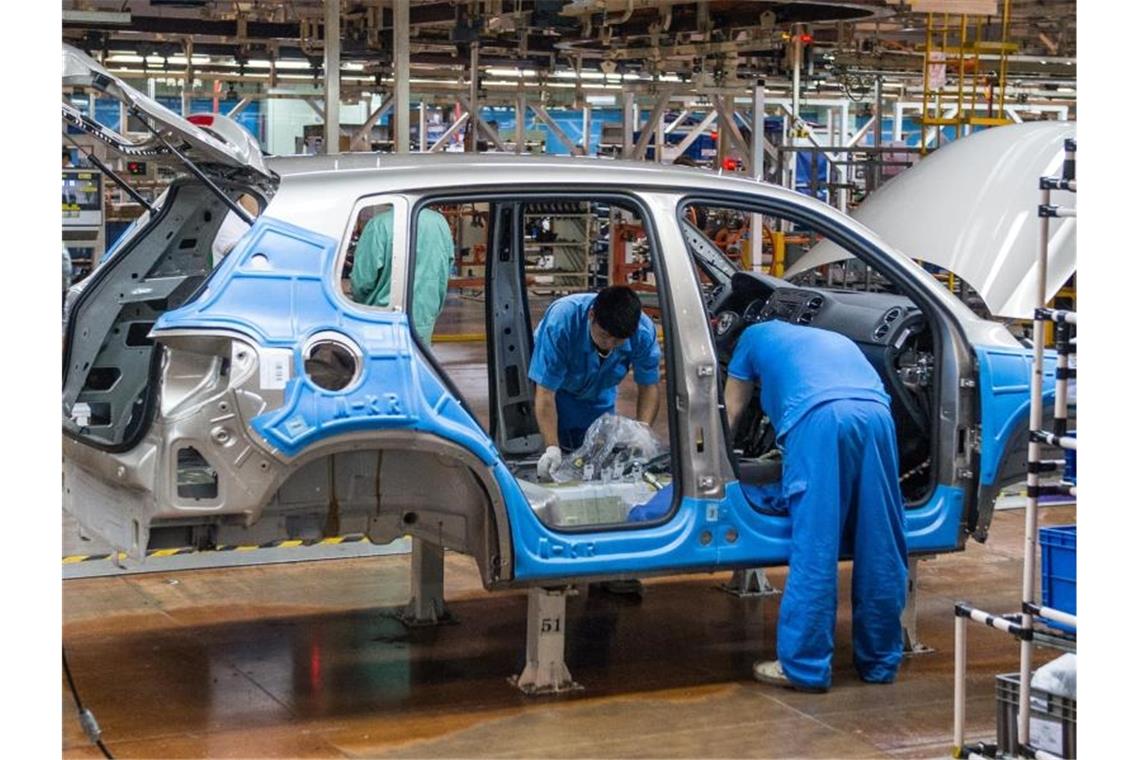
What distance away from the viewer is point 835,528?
5.98m

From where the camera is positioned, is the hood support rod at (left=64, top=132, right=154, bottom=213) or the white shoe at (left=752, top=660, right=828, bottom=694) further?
the white shoe at (left=752, top=660, right=828, bottom=694)

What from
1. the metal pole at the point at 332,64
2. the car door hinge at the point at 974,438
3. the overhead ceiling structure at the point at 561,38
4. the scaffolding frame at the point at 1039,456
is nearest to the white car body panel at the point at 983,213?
the car door hinge at the point at 974,438

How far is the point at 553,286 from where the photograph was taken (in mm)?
21297

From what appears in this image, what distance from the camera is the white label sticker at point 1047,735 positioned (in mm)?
4562

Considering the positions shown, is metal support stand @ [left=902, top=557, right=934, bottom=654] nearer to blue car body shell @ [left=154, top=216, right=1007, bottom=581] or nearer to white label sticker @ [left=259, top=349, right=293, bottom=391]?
blue car body shell @ [left=154, top=216, right=1007, bottom=581]

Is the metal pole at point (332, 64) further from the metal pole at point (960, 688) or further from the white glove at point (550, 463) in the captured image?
the metal pole at point (960, 688)

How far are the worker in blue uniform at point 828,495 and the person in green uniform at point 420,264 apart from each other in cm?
139

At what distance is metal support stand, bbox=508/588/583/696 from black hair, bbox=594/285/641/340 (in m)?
1.11

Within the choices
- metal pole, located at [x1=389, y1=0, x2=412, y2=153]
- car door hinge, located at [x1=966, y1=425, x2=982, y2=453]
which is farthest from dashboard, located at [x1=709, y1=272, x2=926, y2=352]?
metal pole, located at [x1=389, y1=0, x2=412, y2=153]

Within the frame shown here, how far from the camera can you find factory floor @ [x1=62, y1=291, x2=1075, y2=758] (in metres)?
5.58

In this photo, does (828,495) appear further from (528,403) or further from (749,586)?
(749,586)
